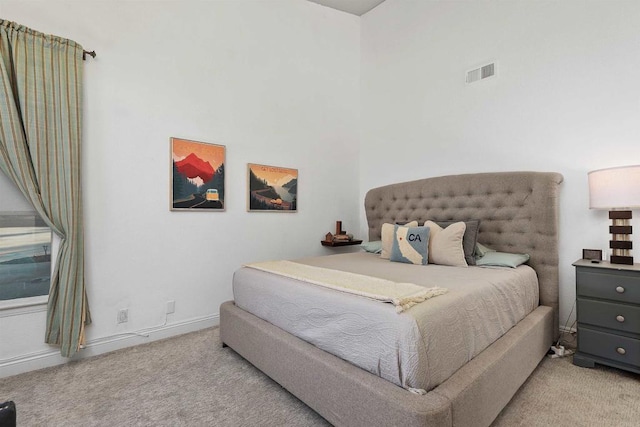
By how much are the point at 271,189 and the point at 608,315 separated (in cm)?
298

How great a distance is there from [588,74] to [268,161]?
294 cm

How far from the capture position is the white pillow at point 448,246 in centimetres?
249

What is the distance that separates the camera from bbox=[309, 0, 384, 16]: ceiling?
3951 mm

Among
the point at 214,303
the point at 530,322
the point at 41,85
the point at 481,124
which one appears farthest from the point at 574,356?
the point at 41,85

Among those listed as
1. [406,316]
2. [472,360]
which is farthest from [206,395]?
[472,360]

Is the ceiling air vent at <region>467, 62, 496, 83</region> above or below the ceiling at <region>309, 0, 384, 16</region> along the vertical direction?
below

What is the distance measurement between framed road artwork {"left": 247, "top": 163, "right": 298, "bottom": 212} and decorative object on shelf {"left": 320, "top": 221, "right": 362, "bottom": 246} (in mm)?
543

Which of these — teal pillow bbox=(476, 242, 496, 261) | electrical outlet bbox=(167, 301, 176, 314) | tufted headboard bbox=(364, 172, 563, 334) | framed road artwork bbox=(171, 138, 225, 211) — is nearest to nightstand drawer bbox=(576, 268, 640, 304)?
tufted headboard bbox=(364, 172, 563, 334)

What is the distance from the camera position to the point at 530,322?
2.04 m

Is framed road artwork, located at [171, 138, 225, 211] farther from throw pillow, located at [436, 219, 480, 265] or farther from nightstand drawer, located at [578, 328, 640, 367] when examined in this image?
nightstand drawer, located at [578, 328, 640, 367]

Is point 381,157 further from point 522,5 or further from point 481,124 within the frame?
point 522,5

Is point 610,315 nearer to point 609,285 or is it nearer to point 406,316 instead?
point 609,285

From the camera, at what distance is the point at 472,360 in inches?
58.6

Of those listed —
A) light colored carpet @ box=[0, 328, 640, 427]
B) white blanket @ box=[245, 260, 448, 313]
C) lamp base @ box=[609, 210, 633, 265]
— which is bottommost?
light colored carpet @ box=[0, 328, 640, 427]
